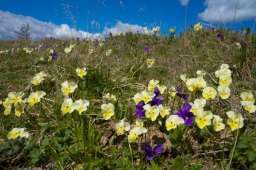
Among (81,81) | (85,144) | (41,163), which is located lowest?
(41,163)

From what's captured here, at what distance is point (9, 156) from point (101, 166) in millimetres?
826

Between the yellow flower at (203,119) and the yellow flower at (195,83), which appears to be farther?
the yellow flower at (195,83)

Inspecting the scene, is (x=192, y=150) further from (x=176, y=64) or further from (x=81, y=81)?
(x=176, y=64)

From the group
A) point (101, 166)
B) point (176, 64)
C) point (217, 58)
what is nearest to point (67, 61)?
point (176, 64)

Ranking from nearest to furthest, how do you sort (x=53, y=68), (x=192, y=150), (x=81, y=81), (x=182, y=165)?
(x=182, y=165) → (x=192, y=150) → (x=81, y=81) → (x=53, y=68)

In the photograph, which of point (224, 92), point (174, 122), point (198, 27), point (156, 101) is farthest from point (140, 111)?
point (198, 27)

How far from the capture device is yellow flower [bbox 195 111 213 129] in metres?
2.32

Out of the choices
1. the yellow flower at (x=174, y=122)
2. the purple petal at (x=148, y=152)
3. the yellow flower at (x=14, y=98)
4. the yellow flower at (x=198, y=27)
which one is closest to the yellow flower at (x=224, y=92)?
the yellow flower at (x=174, y=122)

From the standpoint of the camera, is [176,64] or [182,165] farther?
[176,64]

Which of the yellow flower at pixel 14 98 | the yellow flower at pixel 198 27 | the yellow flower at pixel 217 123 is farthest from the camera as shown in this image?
the yellow flower at pixel 198 27

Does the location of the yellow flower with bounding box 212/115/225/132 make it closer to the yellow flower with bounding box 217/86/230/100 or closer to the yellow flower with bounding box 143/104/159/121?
the yellow flower with bounding box 217/86/230/100

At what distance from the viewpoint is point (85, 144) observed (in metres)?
2.47

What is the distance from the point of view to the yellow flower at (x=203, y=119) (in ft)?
7.60

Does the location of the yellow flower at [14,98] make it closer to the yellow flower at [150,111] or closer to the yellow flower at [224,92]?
the yellow flower at [150,111]
